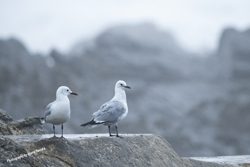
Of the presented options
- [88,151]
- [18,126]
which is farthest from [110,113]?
[18,126]

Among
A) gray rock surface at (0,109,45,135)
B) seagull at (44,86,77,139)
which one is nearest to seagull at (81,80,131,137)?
seagull at (44,86,77,139)

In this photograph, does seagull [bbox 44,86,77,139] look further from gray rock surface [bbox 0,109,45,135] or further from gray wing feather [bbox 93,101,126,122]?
gray rock surface [bbox 0,109,45,135]

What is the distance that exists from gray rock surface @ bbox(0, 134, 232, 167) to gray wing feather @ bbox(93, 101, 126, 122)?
0.41 m

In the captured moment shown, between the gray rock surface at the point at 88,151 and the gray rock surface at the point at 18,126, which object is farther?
the gray rock surface at the point at 18,126

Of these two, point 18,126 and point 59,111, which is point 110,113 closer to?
point 59,111

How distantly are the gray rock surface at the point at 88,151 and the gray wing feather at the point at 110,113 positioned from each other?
41cm

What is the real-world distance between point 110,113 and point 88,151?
49.1 inches

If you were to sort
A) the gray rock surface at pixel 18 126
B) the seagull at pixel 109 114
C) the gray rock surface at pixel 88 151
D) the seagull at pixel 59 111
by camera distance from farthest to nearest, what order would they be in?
1. the gray rock surface at pixel 18 126
2. the seagull at pixel 109 114
3. the seagull at pixel 59 111
4. the gray rock surface at pixel 88 151

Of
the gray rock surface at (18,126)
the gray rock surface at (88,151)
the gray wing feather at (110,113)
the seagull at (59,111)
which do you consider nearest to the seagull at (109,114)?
the gray wing feather at (110,113)

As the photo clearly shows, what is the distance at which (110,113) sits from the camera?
7102mm

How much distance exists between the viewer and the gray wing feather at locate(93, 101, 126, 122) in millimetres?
7025

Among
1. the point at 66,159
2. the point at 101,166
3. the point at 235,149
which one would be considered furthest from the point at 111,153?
the point at 235,149

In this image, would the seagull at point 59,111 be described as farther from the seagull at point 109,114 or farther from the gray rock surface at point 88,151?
the seagull at point 109,114

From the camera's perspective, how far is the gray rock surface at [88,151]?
5284 millimetres
